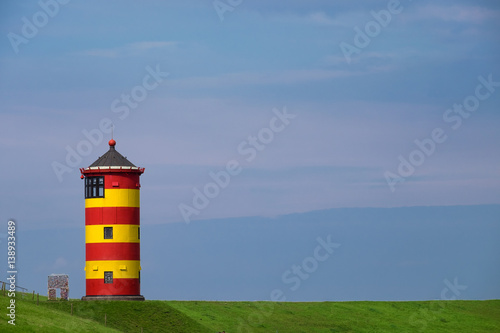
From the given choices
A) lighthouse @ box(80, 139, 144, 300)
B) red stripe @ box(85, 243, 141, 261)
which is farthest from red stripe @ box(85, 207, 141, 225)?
red stripe @ box(85, 243, 141, 261)

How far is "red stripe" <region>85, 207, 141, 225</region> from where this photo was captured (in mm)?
63125

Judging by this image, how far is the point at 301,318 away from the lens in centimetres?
6856

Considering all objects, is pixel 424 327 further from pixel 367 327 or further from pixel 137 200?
pixel 137 200

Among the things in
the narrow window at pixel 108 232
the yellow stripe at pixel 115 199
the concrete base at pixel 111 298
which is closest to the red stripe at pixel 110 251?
the narrow window at pixel 108 232

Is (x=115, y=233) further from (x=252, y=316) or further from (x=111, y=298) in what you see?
(x=252, y=316)

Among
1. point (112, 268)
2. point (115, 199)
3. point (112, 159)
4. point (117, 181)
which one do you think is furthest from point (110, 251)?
point (112, 159)

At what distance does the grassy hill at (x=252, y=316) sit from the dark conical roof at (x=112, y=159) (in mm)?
8996

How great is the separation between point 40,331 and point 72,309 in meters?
8.53

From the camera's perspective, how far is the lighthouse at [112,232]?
206 feet

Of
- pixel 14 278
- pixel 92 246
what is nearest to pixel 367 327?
pixel 92 246

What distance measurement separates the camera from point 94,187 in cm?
6388

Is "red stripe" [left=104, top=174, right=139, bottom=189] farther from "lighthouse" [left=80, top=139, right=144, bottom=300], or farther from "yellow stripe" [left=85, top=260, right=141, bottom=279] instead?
"yellow stripe" [left=85, top=260, right=141, bottom=279]

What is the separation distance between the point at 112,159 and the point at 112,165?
826 millimetres

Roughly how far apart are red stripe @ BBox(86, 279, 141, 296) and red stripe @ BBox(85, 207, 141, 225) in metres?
3.77
